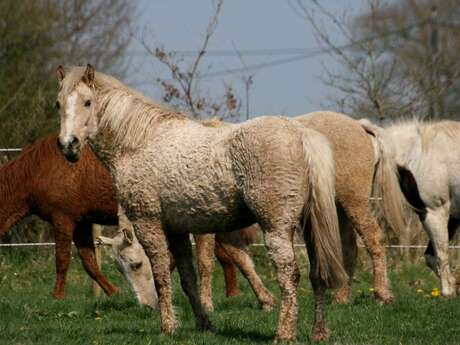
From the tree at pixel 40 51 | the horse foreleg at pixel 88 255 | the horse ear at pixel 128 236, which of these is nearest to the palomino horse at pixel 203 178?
the horse ear at pixel 128 236

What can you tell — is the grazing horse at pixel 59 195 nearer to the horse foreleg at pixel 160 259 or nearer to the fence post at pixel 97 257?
the fence post at pixel 97 257

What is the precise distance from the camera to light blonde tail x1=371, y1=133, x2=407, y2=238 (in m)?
9.62

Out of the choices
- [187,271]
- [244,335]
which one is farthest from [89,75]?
[244,335]

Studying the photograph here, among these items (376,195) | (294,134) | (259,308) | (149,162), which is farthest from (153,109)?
(376,195)

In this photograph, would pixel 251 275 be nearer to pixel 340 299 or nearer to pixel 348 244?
pixel 340 299

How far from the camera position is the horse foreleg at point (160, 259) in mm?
7184

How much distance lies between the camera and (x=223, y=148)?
6730mm

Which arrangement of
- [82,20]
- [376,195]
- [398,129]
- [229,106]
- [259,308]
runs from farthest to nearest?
[82,20], [229,106], [398,129], [376,195], [259,308]

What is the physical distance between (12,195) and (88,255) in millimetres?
1181

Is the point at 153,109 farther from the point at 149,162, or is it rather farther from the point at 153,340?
the point at 153,340

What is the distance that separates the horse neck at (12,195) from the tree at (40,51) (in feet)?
15.9

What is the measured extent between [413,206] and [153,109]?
155 inches

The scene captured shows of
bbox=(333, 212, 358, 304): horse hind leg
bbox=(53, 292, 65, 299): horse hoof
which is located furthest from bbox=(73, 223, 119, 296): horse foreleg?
bbox=(333, 212, 358, 304): horse hind leg

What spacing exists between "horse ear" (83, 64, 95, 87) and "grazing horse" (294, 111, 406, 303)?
8.89 feet
